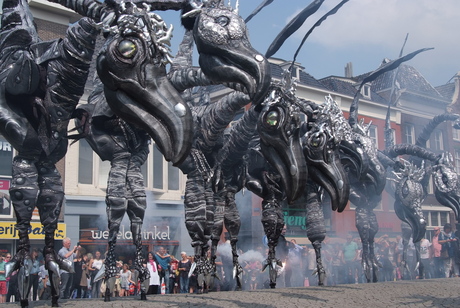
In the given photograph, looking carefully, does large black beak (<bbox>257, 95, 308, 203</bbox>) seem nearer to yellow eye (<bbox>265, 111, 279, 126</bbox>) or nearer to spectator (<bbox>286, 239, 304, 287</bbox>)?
yellow eye (<bbox>265, 111, 279, 126</bbox>)

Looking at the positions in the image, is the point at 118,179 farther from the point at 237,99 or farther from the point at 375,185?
the point at 375,185

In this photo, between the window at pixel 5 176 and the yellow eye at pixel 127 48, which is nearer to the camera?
the yellow eye at pixel 127 48

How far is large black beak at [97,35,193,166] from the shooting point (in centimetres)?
377

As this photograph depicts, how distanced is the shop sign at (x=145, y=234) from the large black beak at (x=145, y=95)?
59.2 feet

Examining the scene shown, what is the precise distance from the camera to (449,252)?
666 inches

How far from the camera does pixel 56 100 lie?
20.9 ft

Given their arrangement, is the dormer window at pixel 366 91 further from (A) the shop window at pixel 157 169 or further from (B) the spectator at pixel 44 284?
(B) the spectator at pixel 44 284

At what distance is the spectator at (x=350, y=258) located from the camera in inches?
666

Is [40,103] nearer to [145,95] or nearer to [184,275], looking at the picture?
[145,95]

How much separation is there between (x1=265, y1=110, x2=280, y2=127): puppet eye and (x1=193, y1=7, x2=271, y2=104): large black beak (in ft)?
5.72

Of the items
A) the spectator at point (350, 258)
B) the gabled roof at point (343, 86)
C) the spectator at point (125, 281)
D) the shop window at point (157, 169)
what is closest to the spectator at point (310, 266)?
the spectator at point (350, 258)

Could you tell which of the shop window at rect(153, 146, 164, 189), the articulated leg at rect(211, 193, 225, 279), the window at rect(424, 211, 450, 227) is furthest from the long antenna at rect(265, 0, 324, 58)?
the window at rect(424, 211, 450, 227)

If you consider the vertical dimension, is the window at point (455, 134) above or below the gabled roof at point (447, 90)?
below

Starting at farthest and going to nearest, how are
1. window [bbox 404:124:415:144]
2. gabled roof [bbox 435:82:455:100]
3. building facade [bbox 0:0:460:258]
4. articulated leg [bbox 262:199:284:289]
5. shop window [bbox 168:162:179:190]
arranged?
window [bbox 404:124:415:144], gabled roof [bbox 435:82:455:100], shop window [bbox 168:162:179:190], building facade [bbox 0:0:460:258], articulated leg [bbox 262:199:284:289]
